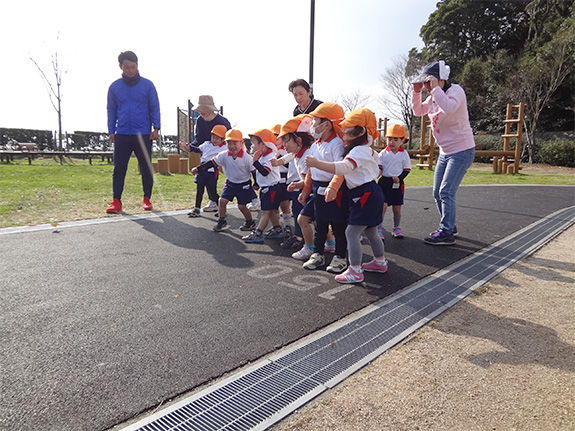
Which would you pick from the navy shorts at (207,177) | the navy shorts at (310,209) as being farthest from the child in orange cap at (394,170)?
the navy shorts at (207,177)

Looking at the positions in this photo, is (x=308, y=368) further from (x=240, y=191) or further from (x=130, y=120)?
(x=130, y=120)

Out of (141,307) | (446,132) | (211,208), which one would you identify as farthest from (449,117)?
(211,208)

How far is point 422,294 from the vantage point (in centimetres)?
322

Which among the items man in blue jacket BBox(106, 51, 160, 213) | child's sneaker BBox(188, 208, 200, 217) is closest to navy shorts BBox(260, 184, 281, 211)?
child's sneaker BBox(188, 208, 200, 217)

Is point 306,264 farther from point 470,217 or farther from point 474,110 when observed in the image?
point 474,110

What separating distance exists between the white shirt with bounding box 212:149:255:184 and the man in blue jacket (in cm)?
174

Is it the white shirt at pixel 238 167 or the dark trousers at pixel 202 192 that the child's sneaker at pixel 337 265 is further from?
the dark trousers at pixel 202 192

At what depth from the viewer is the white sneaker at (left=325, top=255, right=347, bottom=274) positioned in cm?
378

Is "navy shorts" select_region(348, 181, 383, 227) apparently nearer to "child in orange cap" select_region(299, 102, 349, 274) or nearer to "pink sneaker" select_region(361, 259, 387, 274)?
"child in orange cap" select_region(299, 102, 349, 274)

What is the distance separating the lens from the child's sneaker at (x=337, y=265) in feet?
12.4

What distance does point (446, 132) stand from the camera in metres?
4.80

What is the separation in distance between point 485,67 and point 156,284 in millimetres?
35680

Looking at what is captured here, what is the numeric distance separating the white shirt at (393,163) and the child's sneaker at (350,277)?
2163 millimetres

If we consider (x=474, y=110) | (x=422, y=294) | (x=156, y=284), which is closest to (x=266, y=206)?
(x=156, y=284)
